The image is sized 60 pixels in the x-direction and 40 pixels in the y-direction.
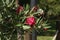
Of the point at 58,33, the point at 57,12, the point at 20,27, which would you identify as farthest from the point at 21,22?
the point at 57,12

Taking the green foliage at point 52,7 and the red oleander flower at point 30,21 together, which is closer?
the red oleander flower at point 30,21

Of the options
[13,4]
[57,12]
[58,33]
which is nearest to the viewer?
[13,4]

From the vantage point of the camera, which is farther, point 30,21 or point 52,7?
point 52,7

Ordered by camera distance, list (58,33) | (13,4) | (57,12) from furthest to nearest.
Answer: (57,12), (58,33), (13,4)

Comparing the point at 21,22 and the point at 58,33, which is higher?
the point at 21,22

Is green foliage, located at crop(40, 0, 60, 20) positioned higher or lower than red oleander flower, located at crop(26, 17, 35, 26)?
lower

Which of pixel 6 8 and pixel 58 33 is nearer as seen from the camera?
pixel 6 8

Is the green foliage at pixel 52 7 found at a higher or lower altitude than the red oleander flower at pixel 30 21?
lower

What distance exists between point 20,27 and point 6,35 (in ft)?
0.62

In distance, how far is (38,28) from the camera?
9.92 feet

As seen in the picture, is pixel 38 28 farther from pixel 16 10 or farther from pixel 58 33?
pixel 58 33

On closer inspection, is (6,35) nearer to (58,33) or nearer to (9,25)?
(9,25)

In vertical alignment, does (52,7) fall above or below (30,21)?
below

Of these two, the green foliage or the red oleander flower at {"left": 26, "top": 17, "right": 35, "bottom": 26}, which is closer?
the red oleander flower at {"left": 26, "top": 17, "right": 35, "bottom": 26}
